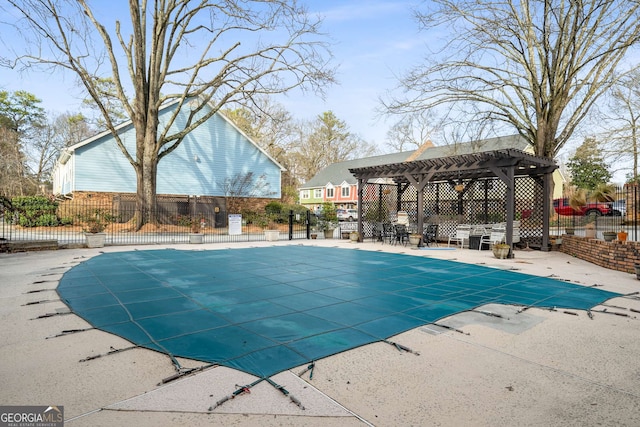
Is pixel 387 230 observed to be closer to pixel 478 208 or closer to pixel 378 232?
pixel 378 232

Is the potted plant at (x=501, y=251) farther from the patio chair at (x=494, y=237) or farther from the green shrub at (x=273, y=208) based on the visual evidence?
the green shrub at (x=273, y=208)

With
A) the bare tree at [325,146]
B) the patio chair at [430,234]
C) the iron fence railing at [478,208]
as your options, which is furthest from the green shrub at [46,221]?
the bare tree at [325,146]

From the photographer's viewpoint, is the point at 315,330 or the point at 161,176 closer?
the point at 315,330

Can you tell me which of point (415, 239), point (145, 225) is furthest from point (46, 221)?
point (415, 239)

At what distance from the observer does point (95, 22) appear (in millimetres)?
16094

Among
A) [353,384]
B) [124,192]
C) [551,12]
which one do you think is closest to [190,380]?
[353,384]

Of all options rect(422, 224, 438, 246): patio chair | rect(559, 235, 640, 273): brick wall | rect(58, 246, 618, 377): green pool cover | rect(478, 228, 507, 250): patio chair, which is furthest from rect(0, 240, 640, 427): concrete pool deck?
rect(422, 224, 438, 246): patio chair

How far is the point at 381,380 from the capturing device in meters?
2.69

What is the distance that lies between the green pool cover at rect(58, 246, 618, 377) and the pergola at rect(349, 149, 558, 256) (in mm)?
3630

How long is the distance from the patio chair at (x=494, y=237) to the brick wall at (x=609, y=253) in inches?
74.5

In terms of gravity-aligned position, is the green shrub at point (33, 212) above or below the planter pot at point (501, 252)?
above

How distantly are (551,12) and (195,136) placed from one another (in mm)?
19998

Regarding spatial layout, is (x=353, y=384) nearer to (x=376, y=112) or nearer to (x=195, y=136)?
(x=376, y=112)

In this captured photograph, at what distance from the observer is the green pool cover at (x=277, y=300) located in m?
3.39
